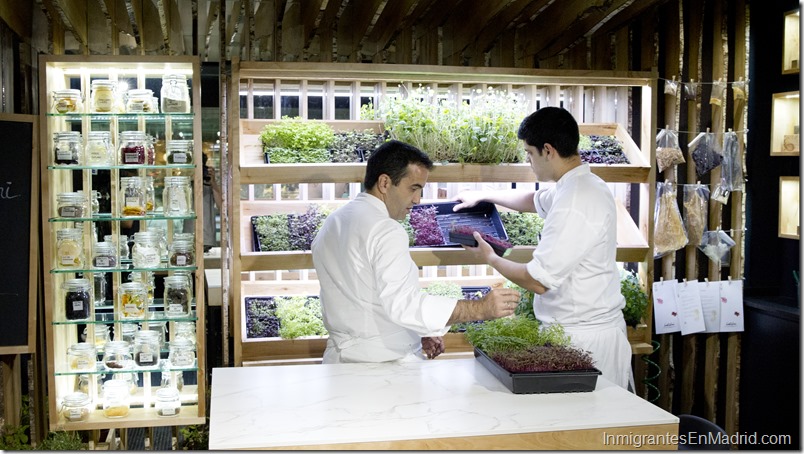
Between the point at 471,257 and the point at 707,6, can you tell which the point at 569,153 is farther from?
the point at 707,6

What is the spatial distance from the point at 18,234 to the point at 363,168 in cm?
192

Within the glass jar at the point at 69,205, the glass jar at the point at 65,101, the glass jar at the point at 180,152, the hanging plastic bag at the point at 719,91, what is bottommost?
the glass jar at the point at 69,205

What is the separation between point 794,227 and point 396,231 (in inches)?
131

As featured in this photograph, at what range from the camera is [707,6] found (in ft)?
17.3

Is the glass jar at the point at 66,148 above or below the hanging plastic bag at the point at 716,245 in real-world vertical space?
above

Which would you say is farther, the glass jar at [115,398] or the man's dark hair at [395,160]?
the glass jar at [115,398]

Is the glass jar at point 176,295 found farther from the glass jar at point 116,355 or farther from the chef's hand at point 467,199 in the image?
the chef's hand at point 467,199

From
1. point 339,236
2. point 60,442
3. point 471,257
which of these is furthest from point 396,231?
point 60,442

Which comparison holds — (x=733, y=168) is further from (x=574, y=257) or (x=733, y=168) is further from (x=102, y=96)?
(x=102, y=96)

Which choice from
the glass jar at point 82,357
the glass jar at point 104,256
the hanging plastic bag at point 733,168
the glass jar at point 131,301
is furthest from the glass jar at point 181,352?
the hanging plastic bag at point 733,168

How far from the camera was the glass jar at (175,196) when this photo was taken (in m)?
4.20

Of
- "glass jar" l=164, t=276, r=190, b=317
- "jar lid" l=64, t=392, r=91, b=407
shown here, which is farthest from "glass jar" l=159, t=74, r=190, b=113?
"jar lid" l=64, t=392, r=91, b=407

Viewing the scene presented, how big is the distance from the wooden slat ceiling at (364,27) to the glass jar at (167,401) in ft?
6.46

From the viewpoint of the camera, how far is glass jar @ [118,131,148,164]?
13.6 ft
